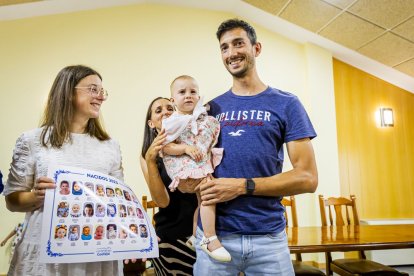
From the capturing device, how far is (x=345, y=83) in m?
4.99

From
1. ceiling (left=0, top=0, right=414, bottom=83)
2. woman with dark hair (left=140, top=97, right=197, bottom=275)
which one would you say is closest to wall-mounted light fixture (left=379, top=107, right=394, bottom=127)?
ceiling (left=0, top=0, right=414, bottom=83)

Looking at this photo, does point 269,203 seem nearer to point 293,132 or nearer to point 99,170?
point 293,132

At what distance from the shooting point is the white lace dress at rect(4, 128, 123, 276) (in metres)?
1.18

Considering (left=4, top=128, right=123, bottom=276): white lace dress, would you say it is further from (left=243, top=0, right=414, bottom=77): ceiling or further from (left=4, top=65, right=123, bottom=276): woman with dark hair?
(left=243, top=0, right=414, bottom=77): ceiling

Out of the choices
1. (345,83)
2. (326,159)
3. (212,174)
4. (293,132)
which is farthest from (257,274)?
(345,83)

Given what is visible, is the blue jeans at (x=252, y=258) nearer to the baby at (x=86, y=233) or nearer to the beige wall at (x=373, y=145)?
the baby at (x=86, y=233)

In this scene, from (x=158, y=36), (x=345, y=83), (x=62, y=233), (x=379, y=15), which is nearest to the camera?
(x=62, y=233)

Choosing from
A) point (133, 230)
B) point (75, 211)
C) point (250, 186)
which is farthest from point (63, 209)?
point (250, 186)

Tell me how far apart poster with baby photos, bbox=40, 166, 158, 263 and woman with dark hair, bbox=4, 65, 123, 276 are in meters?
0.06

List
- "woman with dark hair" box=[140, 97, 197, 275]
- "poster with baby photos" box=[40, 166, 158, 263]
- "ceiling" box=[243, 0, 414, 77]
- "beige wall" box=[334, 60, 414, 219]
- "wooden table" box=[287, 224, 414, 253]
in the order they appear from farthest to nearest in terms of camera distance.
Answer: "beige wall" box=[334, 60, 414, 219], "ceiling" box=[243, 0, 414, 77], "wooden table" box=[287, 224, 414, 253], "woman with dark hair" box=[140, 97, 197, 275], "poster with baby photos" box=[40, 166, 158, 263]

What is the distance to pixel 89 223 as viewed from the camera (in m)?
1.13

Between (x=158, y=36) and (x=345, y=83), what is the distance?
276cm

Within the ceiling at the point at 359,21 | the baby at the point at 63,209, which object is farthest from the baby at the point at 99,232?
the ceiling at the point at 359,21

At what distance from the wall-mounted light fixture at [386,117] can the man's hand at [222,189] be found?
4592 millimetres
